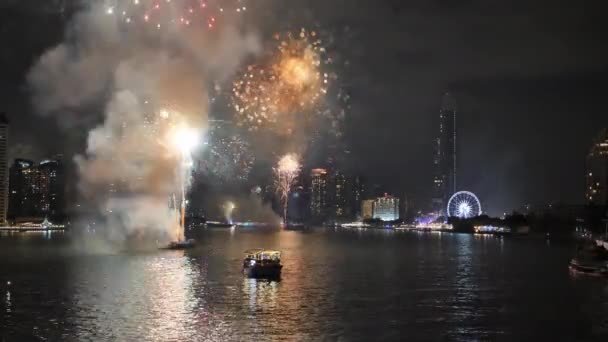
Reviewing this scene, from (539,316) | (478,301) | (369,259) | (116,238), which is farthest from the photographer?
(116,238)

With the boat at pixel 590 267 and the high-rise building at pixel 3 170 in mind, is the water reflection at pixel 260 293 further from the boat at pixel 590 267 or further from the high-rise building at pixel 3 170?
the high-rise building at pixel 3 170

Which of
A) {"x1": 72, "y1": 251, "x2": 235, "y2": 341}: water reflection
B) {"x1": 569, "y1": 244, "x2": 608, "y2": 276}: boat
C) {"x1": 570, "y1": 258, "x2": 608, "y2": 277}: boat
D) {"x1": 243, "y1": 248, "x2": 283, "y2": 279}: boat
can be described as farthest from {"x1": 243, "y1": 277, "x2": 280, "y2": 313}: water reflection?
{"x1": 569, "y1": 244, "x2": 608, "y2": 276}: boat

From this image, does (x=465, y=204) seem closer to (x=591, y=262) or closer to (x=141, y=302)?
(x=591, y=262)

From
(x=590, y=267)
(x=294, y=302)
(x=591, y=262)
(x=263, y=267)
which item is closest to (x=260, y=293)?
(x=294, y=302)

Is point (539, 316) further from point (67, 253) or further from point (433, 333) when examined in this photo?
point (67, 253)

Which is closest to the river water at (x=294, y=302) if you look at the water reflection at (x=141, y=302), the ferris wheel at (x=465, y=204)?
the water reflection at (x=141, y=302)

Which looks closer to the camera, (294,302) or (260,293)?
(294,302)

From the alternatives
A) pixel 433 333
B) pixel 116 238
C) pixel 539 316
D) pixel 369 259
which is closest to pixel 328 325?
pixel 433 333
